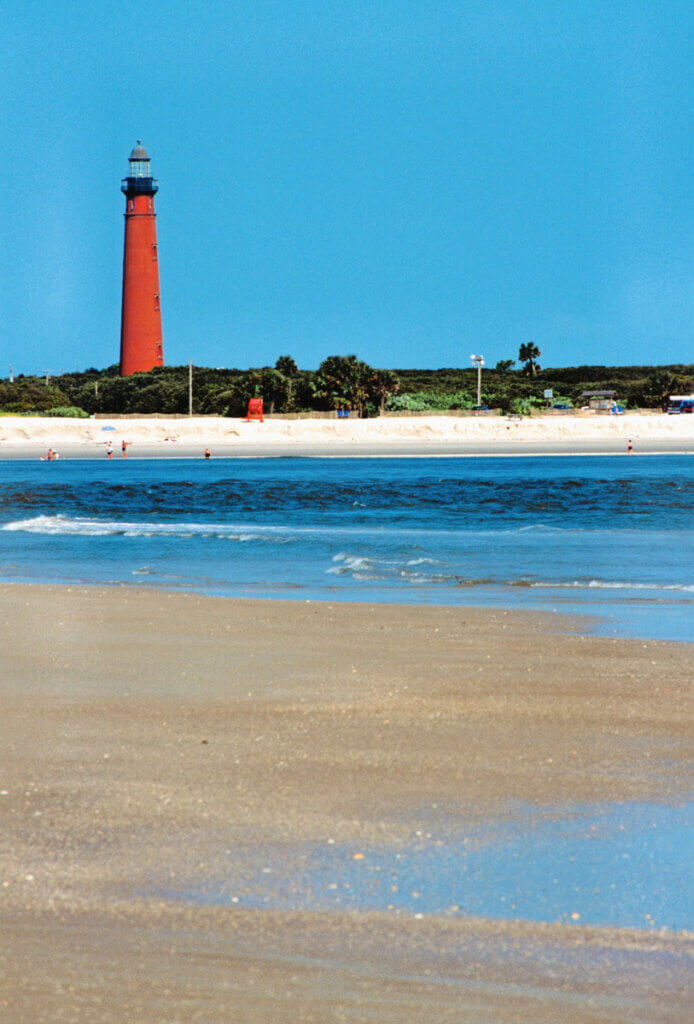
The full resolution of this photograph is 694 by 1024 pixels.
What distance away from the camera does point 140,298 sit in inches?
4119

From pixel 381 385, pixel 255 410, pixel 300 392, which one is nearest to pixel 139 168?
pixel 300 392

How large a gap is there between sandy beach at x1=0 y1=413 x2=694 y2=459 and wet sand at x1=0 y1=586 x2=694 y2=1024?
61.3 meters

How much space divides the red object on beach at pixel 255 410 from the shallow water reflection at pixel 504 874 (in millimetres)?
76279

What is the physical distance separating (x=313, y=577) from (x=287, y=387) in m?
73.8

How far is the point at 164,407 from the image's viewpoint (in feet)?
308

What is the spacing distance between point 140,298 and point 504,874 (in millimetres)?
104497

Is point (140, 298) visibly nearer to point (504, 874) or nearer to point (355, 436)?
point (355, 436)

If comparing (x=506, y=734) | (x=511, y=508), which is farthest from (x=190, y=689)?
(x=511, y=508)

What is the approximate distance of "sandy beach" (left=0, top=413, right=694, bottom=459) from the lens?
72.5m

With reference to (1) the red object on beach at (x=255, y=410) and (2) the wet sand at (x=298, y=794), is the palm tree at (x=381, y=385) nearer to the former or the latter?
(1) the red object on beach at (x=255, y=410)

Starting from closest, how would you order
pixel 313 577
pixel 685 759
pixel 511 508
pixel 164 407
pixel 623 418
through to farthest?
pixel 685 759
pixel 313 577
pixel 511 508
pixel 623 418
pixel 164 407

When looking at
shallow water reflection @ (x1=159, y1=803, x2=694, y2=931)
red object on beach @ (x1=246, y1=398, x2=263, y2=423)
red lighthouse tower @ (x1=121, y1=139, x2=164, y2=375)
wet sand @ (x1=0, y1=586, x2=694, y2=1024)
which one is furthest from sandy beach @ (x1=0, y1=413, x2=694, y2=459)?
shallow water reflection @ (x1=159, y1=803, x2=694, y2=931)

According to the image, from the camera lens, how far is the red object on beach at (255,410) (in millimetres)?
80644

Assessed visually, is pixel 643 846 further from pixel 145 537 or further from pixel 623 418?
pixel 623 418
